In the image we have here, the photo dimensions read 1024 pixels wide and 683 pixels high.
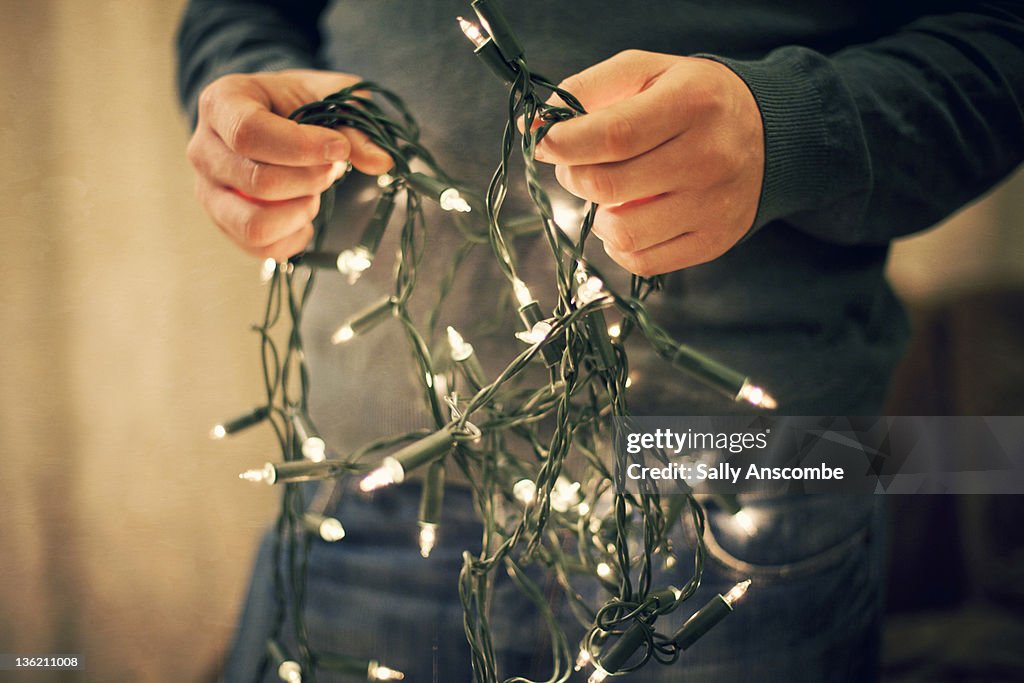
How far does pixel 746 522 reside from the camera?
0.44 m

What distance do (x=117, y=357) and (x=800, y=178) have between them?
64 cm

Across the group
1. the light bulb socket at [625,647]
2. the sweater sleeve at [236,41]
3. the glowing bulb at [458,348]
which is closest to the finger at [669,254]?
the glowing bulb at [458,348]

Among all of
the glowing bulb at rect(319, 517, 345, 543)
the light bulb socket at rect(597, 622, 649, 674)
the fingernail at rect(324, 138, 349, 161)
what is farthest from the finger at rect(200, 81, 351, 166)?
the light bulb socket at rect(597, 622, 649, 674)

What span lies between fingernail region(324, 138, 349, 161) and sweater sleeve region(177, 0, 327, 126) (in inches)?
6.8

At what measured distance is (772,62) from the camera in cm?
40

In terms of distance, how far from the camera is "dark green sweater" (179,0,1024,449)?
0.43 metres

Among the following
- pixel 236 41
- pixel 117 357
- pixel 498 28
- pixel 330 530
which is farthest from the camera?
pixel 117 357

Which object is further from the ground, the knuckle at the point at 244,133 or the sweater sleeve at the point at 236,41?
the sweater sleeve at the point at 236,41

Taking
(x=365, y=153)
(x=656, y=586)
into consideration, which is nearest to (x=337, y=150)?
(x=365, y=153)

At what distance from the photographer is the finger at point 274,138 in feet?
1.27

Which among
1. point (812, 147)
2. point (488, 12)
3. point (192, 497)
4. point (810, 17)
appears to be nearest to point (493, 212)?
point (488, 12)

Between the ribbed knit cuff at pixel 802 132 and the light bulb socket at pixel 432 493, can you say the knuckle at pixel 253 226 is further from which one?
the ribbed knit cuff at pixel 802 132

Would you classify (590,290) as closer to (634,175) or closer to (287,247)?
(634,175)

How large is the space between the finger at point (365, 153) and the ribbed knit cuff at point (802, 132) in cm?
21
